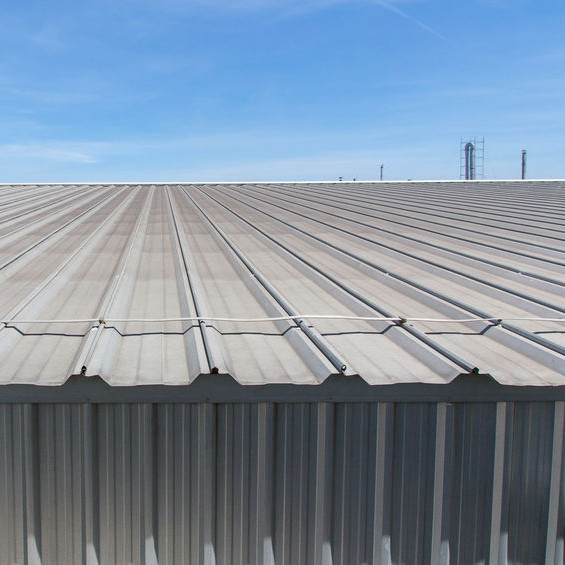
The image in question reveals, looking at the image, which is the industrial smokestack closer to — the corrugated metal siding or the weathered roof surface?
the weathered roof surface

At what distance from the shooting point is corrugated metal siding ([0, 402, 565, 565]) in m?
3.55

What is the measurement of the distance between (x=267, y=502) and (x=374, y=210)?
7088 millimetres

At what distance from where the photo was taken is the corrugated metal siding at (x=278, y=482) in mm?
3553

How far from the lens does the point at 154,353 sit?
3527mm

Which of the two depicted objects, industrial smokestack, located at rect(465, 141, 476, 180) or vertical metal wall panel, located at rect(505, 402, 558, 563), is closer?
vertical metal wall panel, located at rect(505, 402, 558, 563)

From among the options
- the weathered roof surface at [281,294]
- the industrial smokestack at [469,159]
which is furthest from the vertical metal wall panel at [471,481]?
the industrial smokestack at [469,159]

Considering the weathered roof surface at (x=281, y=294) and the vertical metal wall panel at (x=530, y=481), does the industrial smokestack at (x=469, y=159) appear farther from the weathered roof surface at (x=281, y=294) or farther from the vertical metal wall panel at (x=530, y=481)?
the vertical metal wall panel at (x=530, y=481)

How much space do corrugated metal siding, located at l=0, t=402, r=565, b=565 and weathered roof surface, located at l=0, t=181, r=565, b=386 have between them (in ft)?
1.22

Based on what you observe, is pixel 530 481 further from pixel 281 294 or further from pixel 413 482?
pixel 281 294

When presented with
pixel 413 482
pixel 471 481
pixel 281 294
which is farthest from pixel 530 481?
pixel 281 294

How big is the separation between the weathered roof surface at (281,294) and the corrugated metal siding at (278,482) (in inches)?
14.7

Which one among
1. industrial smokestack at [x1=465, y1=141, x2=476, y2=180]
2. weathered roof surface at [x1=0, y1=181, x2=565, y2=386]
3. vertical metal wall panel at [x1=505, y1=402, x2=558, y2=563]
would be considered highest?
industrial smokestack at [x1=465, y1=141, x2=476, y2=180]

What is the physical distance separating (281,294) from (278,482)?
168 cm

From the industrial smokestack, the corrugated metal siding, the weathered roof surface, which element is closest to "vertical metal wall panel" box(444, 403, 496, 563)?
the corrugated metal siding
